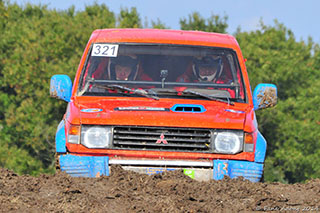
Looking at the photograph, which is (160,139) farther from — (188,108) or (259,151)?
(259,151)

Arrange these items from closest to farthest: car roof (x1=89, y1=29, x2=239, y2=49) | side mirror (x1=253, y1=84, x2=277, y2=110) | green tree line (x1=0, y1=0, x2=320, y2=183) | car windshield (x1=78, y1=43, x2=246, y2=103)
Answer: car windshield (x1=78, y1=43, x2=246, y2=103) → side mirror (x1=253, y1=84, x2=277, y2=110) → car roof (x1=89, y1=29, x2=239, y2=49) → green tree line (x1=0, y1=0, x2=320, y2=183)

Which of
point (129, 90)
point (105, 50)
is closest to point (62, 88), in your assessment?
point (105, 50)

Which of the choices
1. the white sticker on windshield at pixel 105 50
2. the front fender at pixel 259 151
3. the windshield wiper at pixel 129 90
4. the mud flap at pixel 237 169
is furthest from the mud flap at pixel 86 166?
the white sticker on windshield at pixel 105 50

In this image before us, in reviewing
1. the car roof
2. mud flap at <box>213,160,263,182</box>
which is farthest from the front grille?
the car roof

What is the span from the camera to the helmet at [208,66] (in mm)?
8234

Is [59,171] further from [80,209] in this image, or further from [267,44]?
[267,44]

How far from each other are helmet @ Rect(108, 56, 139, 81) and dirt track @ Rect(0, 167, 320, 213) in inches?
57.0

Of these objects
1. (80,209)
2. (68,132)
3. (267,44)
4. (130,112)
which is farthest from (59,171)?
(267,44)

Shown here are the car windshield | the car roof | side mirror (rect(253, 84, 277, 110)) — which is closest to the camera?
the car windshield

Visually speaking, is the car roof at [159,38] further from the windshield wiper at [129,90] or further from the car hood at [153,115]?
the car hood at [153,115]

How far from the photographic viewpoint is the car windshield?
7.71 meters

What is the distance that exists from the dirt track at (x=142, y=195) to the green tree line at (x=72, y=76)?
90.3ft

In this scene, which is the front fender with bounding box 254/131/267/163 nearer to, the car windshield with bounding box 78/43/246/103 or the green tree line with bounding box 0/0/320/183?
the car windshield with bounding box 78/43/246/103

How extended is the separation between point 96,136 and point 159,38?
1.83 m
